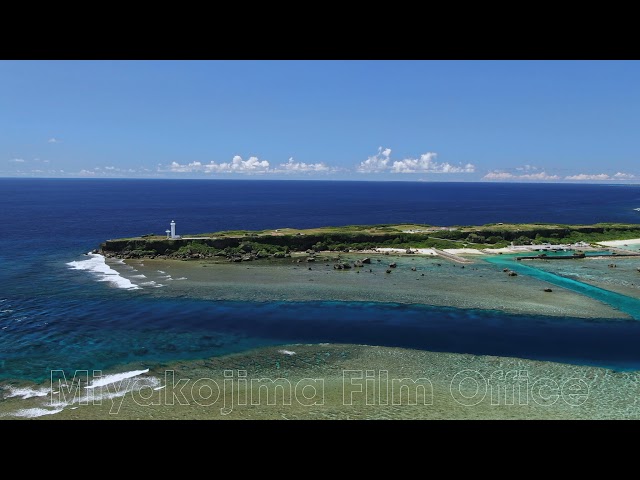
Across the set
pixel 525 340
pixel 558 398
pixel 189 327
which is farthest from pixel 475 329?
pixel 189 327

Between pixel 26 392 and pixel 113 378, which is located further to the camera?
pixel 113 378

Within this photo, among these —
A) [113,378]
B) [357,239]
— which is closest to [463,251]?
[357,239]

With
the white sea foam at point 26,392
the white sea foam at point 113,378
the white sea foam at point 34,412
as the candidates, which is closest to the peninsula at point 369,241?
the white sea foam at point 113,378

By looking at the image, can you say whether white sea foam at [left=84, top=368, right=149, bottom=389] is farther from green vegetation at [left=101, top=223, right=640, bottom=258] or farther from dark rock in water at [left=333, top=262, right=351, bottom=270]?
green vegetation at [left=101, top=223, right=640, bottom=258]

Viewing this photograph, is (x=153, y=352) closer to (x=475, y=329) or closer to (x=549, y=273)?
(x=475, y=329)

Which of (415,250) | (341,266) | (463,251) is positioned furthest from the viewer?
(415,250)

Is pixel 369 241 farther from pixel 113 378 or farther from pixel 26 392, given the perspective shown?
pixel 26 392
